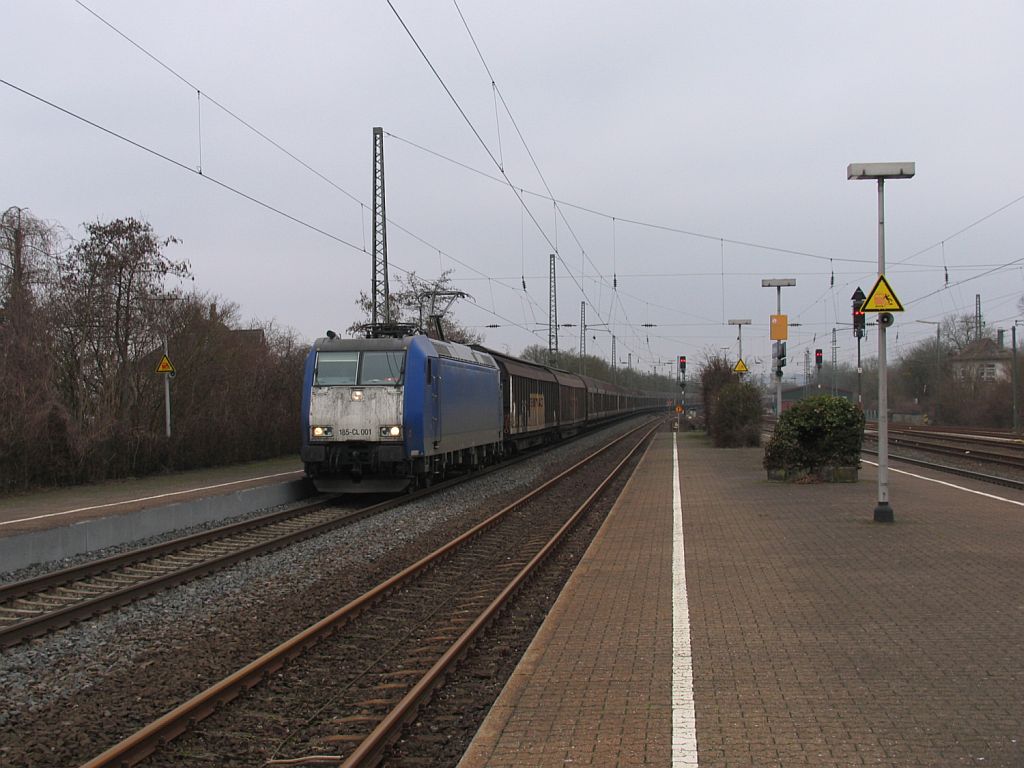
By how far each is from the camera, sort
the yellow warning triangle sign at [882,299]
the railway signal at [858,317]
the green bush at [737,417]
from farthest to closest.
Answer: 1. the green bush at [737,417]
2. the railway signal at [858,317]
3. the yellow warning triangle sign at [882,299]

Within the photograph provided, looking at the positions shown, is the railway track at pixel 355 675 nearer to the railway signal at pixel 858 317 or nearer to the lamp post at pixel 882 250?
the lamp post at pixel 882 250

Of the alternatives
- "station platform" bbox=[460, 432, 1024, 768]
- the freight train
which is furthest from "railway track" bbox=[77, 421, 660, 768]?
the freight train

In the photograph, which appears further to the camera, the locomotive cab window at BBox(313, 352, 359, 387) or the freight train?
the locomotive cab window at BBox(313, 352, 359, 387)

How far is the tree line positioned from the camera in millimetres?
18141

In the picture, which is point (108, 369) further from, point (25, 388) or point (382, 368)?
point (382, 368)

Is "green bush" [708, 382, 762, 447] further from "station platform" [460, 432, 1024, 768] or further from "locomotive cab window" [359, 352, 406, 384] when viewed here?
"station platform" [460, 432, 1024, 768]

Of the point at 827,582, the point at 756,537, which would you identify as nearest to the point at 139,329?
the point at 756,537

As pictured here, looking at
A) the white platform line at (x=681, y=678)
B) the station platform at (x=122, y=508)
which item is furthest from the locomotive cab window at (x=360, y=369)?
the white platform line at (x=681, y=678)

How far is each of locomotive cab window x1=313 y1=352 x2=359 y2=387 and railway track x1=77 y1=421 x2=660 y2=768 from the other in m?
6.62

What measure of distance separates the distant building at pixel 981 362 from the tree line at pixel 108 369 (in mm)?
49292

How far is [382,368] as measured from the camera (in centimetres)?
1706

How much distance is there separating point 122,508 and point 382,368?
5128 mm

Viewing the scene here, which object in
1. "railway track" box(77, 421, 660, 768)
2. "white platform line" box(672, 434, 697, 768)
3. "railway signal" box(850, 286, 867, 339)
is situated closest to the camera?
"white platform line" box(672, 434, 697, 768)

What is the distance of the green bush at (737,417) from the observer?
33.9 meters
